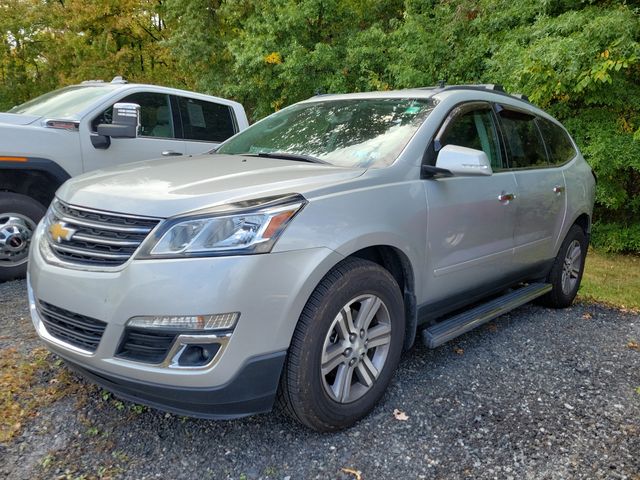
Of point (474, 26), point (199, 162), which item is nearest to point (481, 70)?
point (474, 26)

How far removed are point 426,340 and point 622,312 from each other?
2932 millimetres

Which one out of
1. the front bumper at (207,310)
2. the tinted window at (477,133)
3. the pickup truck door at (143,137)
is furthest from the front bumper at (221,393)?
the pickup truck door at (143,137)

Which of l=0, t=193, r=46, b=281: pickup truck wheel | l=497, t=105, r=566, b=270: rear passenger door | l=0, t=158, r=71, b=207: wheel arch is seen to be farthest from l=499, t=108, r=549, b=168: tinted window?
l=0, t=193, r=46, b=281: pickup truck wheel

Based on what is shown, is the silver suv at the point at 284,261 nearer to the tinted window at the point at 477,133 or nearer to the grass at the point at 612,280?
the tinted window at the point at 477,133

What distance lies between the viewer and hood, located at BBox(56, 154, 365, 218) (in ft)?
7.09

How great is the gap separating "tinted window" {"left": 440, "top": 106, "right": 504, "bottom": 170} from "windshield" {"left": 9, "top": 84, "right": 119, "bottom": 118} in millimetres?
3753

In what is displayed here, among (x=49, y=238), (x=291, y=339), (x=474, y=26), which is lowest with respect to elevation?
(x=291, y=339)

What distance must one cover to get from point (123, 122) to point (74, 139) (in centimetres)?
83

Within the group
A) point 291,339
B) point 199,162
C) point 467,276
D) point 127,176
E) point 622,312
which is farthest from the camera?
point 622,312

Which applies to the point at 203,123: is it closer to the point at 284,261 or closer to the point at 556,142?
the point at 556,142

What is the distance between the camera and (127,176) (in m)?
2.61

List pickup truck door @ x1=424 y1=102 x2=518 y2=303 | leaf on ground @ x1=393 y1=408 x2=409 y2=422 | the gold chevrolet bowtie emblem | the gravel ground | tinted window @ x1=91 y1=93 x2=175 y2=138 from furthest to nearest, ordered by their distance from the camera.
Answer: tinted window @ x1=91 y1=93 x2=175 y2=138
pickup truck door @ x1=424 y1=102 x2=518 y2=303
leaf on ground @ x1=393 y1=408 x2=409 y2=422
the gold chevrolet bowtie emblem
the gravel ground

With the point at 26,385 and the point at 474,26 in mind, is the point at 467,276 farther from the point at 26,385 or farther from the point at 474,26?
the point at 474,26

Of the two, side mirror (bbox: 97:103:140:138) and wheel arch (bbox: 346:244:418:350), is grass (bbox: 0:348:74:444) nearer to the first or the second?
wheel arch (bbox: 346:244:418:350)
